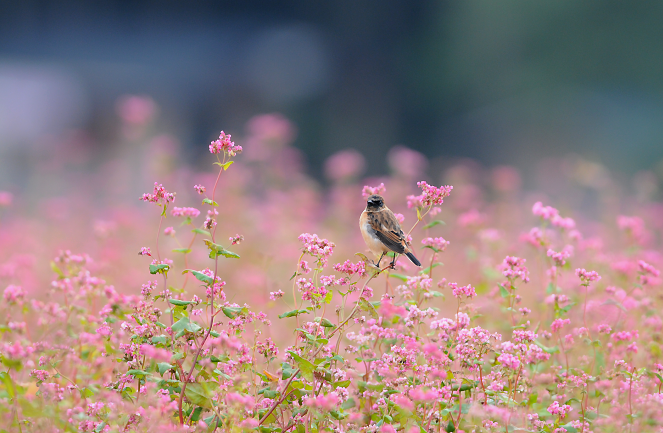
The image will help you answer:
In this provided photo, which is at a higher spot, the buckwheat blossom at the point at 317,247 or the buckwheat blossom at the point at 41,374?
the buckwheat blossom at the point at 317,247

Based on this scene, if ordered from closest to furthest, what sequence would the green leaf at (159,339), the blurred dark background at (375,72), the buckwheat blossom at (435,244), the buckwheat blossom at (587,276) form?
the green leaf at (159,339) → the buckwheat blossom at (587,276) → the buckwheat blossom at (435,244) → the blurred dark background at (375,72)

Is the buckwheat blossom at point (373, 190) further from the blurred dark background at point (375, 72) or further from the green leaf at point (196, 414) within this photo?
the blurred dark background at point (375, 72)

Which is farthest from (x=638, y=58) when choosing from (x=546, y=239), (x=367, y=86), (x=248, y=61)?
(x=546, y=239)

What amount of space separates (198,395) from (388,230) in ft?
4.73

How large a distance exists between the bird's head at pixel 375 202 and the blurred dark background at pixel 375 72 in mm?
9474

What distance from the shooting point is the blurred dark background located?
42.3 feet

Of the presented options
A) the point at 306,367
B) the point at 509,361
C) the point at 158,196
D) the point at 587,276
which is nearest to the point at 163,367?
the point at 306,367

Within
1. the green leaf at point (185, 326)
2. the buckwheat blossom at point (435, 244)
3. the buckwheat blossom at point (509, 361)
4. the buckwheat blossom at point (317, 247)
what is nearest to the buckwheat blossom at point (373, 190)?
the buckwheat blossom at point (435, 244)

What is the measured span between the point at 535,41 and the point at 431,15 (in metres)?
2.60

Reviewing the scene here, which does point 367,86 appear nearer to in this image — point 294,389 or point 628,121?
point 628,121

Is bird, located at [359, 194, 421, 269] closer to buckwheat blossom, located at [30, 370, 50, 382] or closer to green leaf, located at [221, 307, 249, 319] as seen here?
green leaf, located at [221, 307, 249, 319]

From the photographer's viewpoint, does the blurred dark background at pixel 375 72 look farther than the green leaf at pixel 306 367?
Yes

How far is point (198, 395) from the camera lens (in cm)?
248

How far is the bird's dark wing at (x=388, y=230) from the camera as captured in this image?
10.8 feet
